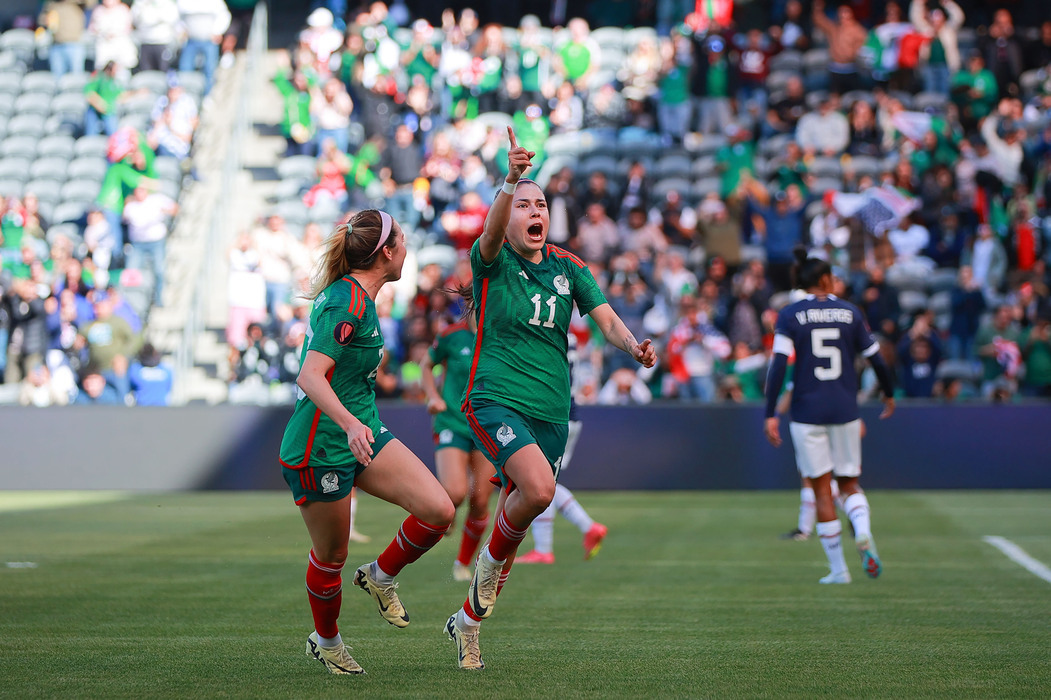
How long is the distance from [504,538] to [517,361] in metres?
0.86

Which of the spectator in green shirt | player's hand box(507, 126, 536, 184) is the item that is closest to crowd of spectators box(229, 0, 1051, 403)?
the spectator in green shirt

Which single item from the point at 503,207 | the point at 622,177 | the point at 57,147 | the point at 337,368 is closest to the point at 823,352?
the point at 503,207

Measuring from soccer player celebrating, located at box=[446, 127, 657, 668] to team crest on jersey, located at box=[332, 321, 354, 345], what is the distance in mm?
856

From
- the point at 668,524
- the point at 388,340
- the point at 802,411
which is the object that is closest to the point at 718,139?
the point at 388,340

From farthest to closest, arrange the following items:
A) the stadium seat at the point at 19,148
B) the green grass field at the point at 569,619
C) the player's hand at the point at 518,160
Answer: the stadium seat at the point at 19,148
the green grass field at the point at 569,619
the player's hand at the point at 518,160

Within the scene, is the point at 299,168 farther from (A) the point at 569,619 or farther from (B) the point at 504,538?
(B) the point at 504,538

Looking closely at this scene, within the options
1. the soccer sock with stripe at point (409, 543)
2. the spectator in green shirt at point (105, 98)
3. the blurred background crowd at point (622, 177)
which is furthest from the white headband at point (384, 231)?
the spectator in green shirt at point (105, 98)

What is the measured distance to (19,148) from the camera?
24891 mm

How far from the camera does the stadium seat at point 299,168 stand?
22844 millimetres

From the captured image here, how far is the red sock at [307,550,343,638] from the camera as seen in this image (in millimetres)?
5789

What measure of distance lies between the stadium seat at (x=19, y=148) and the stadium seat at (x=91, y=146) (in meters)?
1.15

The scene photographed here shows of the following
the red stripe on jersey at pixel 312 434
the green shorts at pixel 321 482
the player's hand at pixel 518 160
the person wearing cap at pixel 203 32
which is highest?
the person wearing cap at pixel 203 32

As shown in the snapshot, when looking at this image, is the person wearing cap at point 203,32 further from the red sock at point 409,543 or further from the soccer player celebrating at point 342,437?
the red sock at point 409,543

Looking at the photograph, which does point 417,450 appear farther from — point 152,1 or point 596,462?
point 152,1
